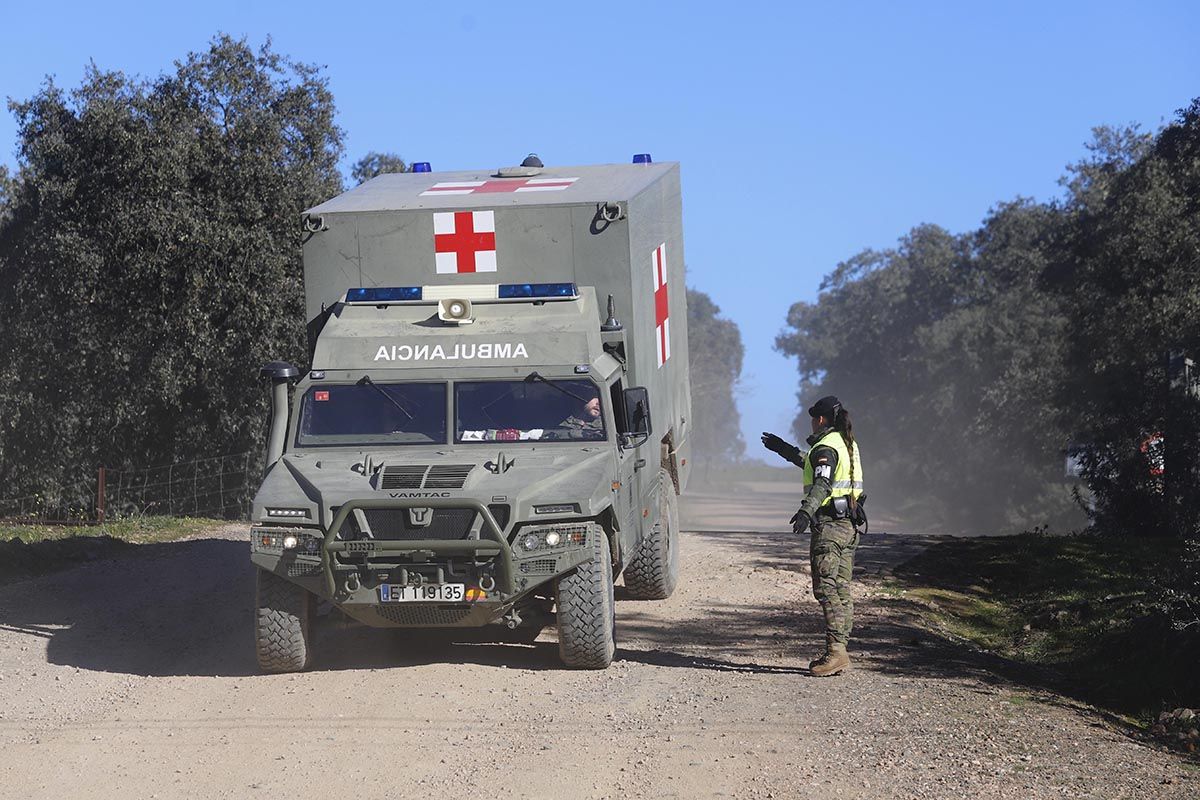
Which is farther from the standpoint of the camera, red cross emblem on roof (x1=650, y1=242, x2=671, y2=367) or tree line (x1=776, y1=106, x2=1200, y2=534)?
tree line (x1=776, y1=106, x2=1200, y2=534)

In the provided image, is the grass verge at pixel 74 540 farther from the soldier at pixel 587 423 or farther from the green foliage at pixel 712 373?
the green foliage at pixel 712 373

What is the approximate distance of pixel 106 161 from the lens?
966 inches

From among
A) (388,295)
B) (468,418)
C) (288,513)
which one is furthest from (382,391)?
(288,513)

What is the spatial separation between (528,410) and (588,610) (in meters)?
1.68

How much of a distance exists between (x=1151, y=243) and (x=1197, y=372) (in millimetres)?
3478

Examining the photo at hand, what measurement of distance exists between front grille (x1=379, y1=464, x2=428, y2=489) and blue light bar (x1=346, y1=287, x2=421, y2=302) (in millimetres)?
1873

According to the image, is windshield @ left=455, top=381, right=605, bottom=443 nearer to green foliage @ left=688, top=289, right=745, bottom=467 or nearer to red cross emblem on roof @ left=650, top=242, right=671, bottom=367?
red cross emblem on roof @ left=650, top=242, right=671, bottom=367

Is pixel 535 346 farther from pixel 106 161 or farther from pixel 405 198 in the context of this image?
pixel 106 161

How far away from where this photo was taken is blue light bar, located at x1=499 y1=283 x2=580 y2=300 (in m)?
11.4

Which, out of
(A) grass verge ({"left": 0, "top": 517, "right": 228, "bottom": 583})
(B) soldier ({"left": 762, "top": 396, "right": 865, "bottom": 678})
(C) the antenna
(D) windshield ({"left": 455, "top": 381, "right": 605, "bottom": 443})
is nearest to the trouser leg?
(B) soldier ({"left": 762, "top": 396, "right": 865, "bottom": 678})

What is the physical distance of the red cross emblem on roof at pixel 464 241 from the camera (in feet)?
37.9

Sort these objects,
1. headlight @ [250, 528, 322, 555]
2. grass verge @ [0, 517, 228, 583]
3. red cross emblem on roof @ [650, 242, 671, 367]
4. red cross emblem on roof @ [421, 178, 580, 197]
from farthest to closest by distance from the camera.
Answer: grass verge @ [0, 517, 228, 583]
red cross emblem on roof @ [650, 242, 671, 367]
red cross emblem on roof @ [421, 178, 580, 197]
headlight @ [250, 528, 322, 555]

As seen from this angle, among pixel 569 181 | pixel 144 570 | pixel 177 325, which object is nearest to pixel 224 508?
pixel 177 325

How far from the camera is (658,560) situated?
1330 cm
